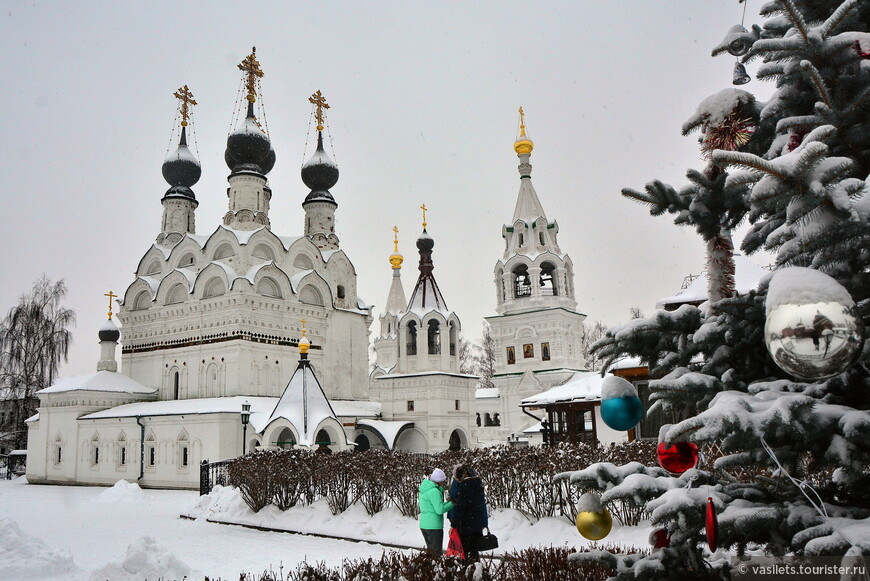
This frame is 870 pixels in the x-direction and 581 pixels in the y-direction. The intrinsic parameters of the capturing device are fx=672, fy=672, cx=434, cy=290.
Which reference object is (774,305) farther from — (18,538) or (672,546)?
(18,538)

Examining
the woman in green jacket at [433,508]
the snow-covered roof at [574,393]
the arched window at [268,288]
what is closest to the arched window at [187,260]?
the arched window at [268,288]

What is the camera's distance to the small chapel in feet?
77.8

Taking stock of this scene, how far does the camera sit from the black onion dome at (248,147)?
95.2 feet

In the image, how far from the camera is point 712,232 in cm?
320

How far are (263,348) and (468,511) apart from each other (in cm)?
2040

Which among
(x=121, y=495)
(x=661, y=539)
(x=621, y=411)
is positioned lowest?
(x=121, y=495)

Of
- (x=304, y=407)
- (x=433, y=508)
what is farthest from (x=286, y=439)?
(x=433, y=508)

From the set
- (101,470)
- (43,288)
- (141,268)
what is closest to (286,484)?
(101,470)

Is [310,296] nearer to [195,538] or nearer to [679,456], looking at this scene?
[195,538]

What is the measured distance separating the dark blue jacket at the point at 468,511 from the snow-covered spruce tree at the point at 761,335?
3.61 meters

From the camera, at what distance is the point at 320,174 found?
32.9 m

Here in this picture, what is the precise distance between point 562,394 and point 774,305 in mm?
16860

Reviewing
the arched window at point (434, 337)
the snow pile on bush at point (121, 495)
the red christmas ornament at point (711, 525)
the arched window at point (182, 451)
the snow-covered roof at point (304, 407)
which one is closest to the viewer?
the red christmas ornament at point (711, 525)

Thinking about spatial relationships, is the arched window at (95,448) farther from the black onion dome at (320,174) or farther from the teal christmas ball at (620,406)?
the teal christmas ball at (620,406)
